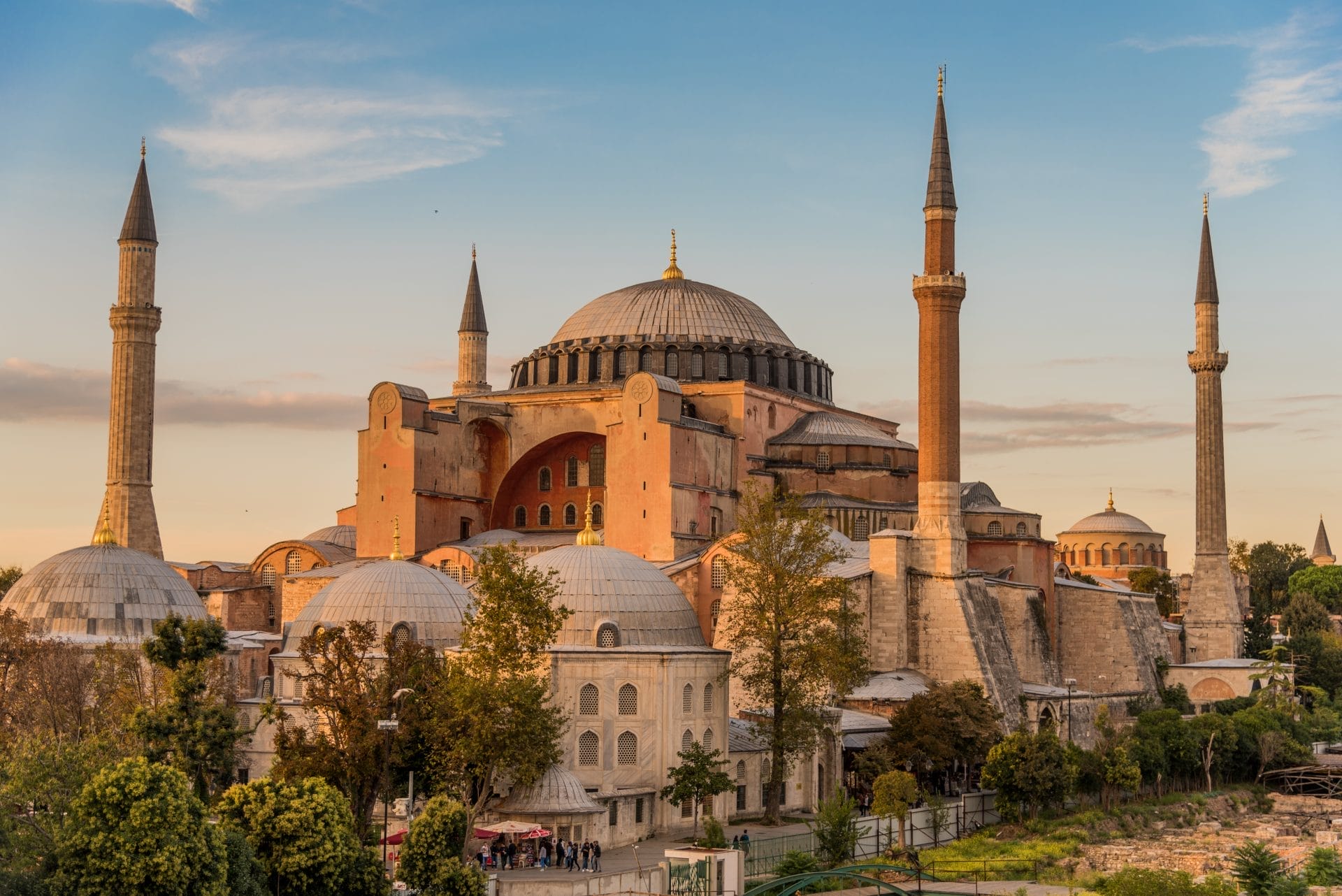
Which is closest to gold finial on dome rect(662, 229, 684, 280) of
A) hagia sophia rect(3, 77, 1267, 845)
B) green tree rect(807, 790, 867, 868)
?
hagia sophia rect(3, 77, 1267, 845)

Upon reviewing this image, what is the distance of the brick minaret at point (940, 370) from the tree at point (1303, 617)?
28.5m

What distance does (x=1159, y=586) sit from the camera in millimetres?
63906

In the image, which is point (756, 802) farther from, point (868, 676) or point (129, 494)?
point (129, 494)

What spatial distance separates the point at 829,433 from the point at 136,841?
88.0ft

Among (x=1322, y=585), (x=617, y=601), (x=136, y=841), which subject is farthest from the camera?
(x=1322, y=585)

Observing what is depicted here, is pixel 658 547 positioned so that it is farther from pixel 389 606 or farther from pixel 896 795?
pixel 896 795

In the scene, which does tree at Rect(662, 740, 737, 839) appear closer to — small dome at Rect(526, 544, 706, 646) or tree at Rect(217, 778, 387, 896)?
small dome at Rect(526, 544, 706, 646)

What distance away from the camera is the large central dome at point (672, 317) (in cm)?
4662

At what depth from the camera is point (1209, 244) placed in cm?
5478

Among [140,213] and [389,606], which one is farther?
[140,213]

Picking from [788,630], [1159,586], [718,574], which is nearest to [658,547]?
[718,574]

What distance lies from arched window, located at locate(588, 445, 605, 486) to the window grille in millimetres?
14956

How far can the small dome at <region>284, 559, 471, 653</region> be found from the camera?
3281cm

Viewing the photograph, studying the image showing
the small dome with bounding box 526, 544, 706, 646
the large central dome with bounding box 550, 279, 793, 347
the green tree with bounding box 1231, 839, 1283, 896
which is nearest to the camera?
the green tree with bounding box 1231, 839, 1283, 896
